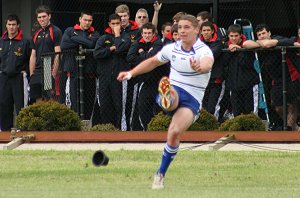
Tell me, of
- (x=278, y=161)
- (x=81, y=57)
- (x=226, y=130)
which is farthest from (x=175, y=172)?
(x=81, y=57)

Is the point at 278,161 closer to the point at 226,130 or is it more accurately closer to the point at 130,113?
the point at 226,130

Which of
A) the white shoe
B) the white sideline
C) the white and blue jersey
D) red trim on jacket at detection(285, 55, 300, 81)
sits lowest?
the white sideline

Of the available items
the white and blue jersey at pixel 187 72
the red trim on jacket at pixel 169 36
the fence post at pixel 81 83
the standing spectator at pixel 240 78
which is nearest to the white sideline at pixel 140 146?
the standing spectator at pixel 240 78

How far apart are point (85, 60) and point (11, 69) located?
1594mm

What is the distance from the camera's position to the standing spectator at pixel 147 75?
19344mm

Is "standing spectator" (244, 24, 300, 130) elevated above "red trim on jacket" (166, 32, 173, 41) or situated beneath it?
situated beneath

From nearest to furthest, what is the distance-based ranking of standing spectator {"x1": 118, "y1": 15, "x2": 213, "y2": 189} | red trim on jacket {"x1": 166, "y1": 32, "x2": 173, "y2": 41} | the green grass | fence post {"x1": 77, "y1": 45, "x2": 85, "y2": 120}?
the green grass → standing spectator {"x1": 118, "y1": 15, "x2": 213, "y2": 189} → red trim on jacket {"x1": 166, "y1": 32, "x2": 173, "y2": 41} → fence post {"x1": 77, "y1": 45, "x2": 85, "y2": 120}

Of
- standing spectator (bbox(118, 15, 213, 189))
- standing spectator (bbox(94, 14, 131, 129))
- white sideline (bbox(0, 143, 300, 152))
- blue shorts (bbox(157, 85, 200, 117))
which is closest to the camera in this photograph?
standing spectator (bbox(118, 15, 213, 189))

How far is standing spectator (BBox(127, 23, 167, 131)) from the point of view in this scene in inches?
762

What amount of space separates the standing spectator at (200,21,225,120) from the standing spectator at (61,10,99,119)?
216 centimetres

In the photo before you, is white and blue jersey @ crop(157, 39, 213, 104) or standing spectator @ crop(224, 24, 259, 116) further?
standing spectator @ crop(224, 24, 259, 116)

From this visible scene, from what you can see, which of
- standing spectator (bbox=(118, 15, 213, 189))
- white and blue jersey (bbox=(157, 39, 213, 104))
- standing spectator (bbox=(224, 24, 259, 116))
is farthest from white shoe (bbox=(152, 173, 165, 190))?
standing spectator (bbox=(224, 24, 259, 116))

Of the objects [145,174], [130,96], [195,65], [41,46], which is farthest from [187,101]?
[41,46]

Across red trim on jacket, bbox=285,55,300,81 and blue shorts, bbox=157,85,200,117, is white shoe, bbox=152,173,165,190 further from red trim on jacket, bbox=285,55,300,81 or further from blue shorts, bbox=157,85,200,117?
red trim on jacket, bbox=285,55,300,81
